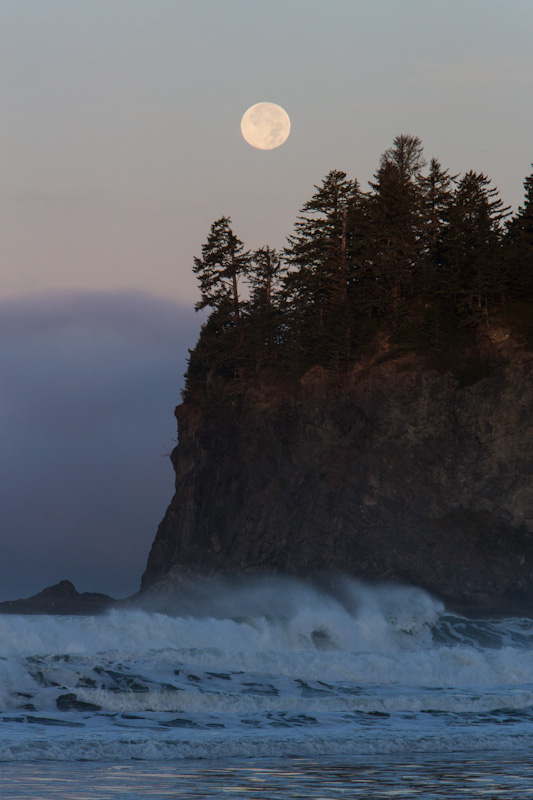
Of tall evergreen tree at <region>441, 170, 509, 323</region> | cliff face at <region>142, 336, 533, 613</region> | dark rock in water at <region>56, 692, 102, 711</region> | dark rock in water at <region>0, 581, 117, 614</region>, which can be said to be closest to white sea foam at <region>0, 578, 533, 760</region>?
dark rock in water at <region>56, 692, 102, 711</region>

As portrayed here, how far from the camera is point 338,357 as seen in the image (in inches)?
2618

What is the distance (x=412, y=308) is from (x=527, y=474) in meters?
17.0

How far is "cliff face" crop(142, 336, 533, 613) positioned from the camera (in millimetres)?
55438

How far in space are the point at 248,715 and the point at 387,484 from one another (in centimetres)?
4260

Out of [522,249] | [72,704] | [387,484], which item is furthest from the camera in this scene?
[522,249]

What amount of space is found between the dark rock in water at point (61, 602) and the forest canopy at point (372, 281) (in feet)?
71.5

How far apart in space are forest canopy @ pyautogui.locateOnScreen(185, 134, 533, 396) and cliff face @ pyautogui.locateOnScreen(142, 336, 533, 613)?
2815mm

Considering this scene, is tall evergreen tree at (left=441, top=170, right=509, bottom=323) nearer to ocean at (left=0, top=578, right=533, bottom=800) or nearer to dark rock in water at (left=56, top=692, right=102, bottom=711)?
ocean at (left=0, top=578, right=533, bottom=800)

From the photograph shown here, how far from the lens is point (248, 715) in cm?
1828

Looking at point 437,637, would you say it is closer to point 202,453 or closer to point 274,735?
point 274,735

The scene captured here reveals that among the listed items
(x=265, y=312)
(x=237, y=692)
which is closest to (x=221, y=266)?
(x=265, y=312)

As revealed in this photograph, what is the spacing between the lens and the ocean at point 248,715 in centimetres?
1207

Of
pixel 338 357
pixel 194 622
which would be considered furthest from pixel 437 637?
pixel 338 357

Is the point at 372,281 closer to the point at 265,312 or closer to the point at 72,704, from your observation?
the point at 265,312
